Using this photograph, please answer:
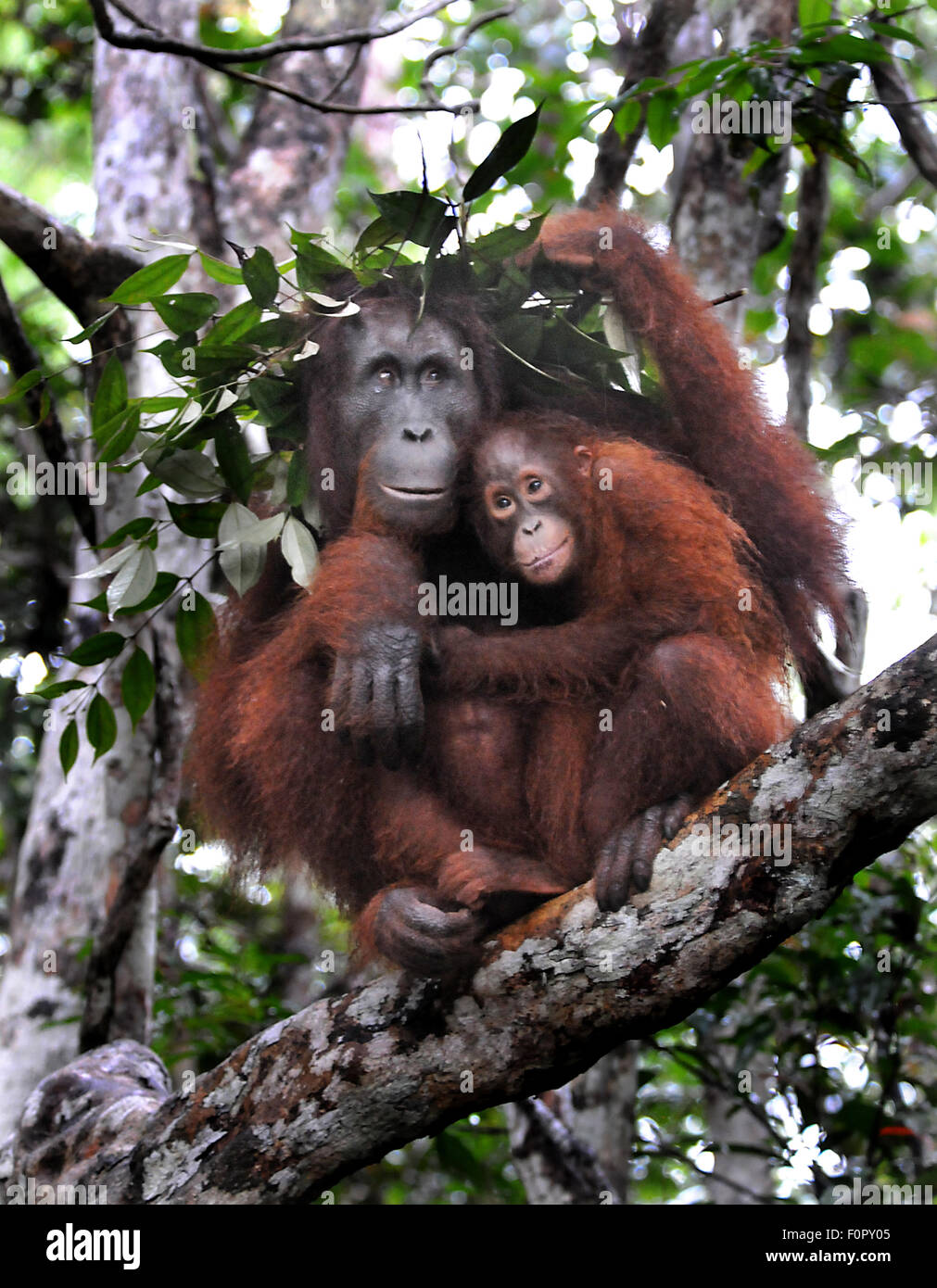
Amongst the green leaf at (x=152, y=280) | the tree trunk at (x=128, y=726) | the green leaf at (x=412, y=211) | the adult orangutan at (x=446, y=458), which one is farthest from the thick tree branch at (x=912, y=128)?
the tree trunk at (x=128, y=726)

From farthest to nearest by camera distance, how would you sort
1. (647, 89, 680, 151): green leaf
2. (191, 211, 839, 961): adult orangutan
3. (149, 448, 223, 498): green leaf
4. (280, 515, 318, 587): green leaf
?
(647, 89, 680, 151): green leaf < (149, 448, 223, 498): green leaf < (280, 515, 318, 587): green leaf < (191, 211, 839, 961): adult orangutan

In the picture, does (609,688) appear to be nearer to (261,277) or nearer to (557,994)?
(557,994)

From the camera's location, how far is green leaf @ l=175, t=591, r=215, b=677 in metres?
2.67

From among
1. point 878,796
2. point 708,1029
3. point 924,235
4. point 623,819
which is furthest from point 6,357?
point 924,235

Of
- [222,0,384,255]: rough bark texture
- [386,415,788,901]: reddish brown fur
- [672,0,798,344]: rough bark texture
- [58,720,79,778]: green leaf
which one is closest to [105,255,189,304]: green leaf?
[386,415,788,901]: reddish brown fur

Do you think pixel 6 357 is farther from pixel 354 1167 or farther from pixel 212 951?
pixel 354 1167

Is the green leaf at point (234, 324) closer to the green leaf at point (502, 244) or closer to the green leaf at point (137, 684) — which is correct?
the green leaf at point (502, 244)

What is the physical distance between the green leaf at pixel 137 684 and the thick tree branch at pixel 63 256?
0.94m

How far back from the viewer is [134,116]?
4344mm

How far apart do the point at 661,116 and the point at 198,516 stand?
1.39 metres

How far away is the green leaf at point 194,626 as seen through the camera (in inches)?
105

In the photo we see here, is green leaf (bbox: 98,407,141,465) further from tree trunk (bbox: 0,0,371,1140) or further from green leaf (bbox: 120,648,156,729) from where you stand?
tree trunk (bbox: 0,0,371,1140)

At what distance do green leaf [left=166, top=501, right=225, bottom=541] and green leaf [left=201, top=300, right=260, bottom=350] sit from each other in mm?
314
